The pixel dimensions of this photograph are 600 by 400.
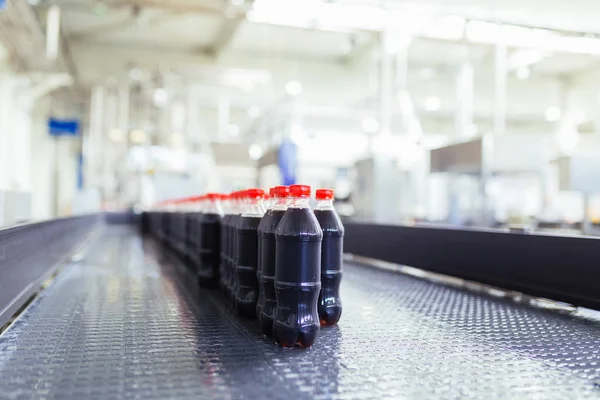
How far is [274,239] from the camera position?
67.2 inches

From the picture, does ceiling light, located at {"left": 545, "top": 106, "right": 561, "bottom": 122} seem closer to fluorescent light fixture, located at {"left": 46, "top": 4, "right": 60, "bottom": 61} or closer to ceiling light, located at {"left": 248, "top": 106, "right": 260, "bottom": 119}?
ceiling light, located at {"left": 248, "top": 106, "right": 260, "bottom": 119}

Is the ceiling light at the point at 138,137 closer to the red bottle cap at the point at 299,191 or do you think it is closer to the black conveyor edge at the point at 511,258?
the black conveyor edge at the point at 511,258

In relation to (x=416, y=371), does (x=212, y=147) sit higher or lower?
higher

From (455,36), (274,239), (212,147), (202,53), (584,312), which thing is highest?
(202,53)

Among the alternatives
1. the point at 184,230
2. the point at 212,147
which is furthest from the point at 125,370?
the point at 212,147

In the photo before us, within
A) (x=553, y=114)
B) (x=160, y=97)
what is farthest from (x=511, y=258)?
(x=553, y=114)

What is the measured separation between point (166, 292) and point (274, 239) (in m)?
1.09

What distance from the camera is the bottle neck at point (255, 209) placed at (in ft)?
6.41

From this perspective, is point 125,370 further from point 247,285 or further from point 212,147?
point 212,147

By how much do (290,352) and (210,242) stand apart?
120 cm

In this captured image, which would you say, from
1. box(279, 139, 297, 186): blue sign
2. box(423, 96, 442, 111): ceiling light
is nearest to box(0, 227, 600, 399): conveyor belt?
box(279, 139, 297, 186): blue sign

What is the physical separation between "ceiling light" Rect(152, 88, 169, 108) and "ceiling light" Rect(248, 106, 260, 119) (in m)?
5.35

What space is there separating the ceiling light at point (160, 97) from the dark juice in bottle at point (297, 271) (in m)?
8.36

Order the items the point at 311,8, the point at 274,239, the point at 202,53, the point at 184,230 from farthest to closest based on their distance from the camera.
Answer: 1. the point at 202,53
2. the point at 311,8
3. the point at 184,230
4. the point at 274,239
